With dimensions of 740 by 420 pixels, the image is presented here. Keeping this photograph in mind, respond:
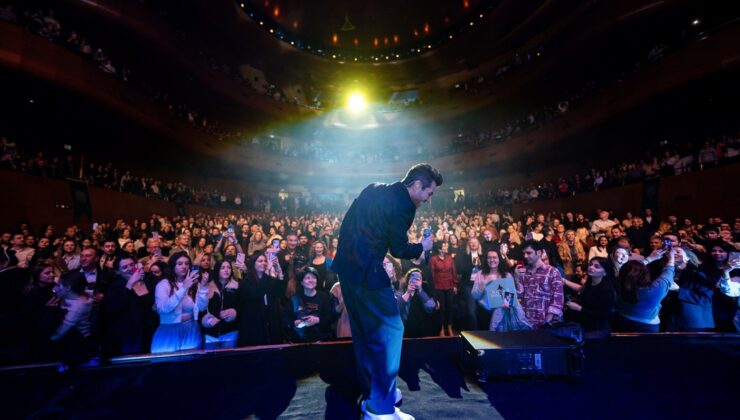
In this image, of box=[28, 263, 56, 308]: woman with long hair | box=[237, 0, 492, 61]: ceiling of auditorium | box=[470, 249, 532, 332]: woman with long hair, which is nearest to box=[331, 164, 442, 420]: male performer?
box=[470, 249, 532, 332]: woman with long hair

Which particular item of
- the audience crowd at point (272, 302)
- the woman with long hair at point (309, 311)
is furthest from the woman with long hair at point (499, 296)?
the woman with long hair at point (309, 311)

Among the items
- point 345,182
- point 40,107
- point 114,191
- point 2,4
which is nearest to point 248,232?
point 114,191

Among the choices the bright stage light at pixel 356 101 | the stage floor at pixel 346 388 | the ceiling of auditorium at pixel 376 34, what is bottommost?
the stage floor at pixel 346 388

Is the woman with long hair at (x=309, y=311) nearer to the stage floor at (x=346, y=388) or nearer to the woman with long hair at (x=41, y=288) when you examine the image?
the stage floor at (x=346, y=388)

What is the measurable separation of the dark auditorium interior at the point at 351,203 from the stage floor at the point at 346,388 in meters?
0.02

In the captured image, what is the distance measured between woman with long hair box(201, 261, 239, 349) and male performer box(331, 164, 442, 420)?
7.06 ft

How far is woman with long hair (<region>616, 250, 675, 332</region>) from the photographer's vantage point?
3.34m

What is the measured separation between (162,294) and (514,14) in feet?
60.8

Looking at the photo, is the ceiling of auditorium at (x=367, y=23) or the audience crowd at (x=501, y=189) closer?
the audience crowd at (x=501, y=189)

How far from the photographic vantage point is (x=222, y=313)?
11.5 ft

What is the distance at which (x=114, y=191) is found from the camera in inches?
410

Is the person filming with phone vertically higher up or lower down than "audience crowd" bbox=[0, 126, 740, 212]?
lower down

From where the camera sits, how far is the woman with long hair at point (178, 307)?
10.8 ft

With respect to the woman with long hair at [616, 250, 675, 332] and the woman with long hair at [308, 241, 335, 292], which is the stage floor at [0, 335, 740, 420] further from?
the woman with long hair at [308, 241, 335, 292]
